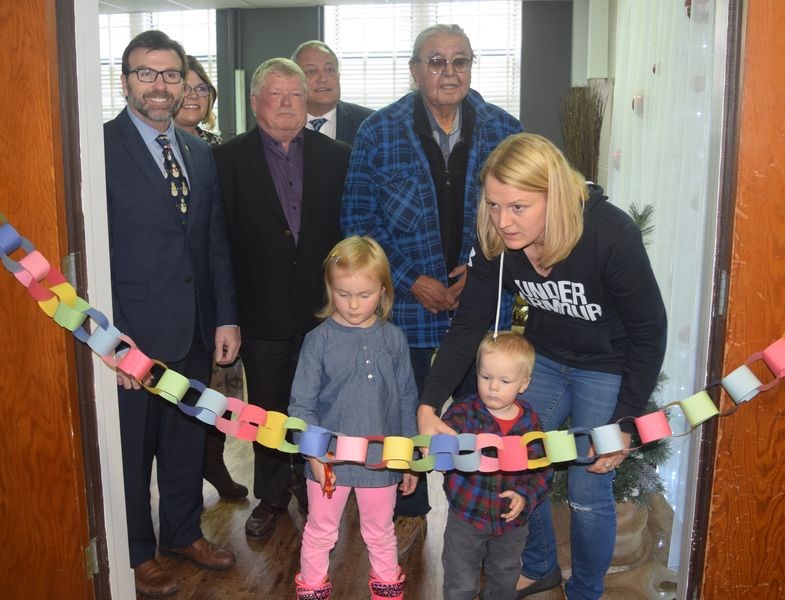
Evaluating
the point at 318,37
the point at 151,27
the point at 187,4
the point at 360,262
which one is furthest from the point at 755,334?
the point at 151,27

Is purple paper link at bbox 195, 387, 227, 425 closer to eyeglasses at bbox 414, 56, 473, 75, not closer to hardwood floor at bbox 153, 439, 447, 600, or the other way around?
hardwood floor at bbox 153, 439, 447, 600

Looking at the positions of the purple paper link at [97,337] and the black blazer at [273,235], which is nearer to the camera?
the purple paper link at [97,337]

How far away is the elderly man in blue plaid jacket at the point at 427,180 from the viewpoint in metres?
2.54

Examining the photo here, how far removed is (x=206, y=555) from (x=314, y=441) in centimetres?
91

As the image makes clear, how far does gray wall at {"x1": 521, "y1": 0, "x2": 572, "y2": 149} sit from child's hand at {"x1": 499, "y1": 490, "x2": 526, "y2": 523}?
5.64m

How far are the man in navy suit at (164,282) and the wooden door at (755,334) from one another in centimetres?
145

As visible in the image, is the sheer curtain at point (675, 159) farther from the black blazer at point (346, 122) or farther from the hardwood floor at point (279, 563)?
the black blazer at point (346, 122)

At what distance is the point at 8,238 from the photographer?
1.87 meters

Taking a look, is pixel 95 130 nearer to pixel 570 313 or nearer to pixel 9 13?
pixel 9 13

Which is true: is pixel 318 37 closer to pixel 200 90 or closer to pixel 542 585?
pixel 200 90

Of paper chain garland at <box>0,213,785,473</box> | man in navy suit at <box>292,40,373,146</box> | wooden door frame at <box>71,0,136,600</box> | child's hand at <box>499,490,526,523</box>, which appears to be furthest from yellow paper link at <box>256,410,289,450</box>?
man in navy suit at <box>292,40,373,146</box>

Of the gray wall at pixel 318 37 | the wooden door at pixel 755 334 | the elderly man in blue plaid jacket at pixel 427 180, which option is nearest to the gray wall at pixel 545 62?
the gray wall at pixel 318 37

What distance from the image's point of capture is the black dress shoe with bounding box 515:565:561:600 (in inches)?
94.9

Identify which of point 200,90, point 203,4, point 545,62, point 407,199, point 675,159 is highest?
point 203,4
